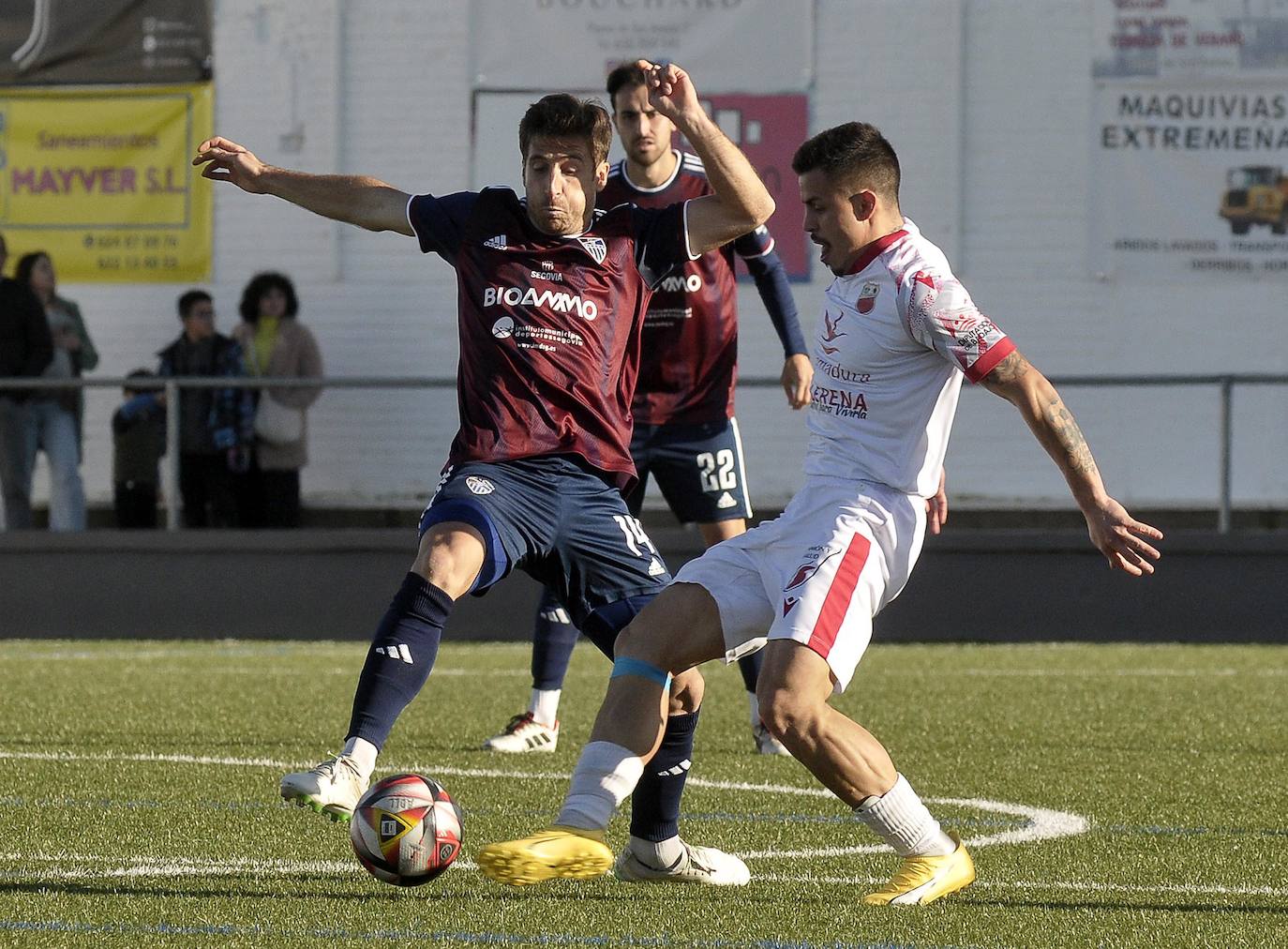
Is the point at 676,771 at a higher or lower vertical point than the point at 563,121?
lower

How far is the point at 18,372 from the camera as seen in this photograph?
40.7 ft

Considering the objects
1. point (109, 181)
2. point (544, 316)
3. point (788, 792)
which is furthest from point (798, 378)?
point (109, 181)

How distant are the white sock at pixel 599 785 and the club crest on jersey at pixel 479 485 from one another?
73 centimetres

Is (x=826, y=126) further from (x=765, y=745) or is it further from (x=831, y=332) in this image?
(x=831, y=332)

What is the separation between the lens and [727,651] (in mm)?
4484

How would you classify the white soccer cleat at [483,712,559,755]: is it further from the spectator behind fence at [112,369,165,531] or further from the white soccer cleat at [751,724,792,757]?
the spectator behind fence at [112,369,165,531]

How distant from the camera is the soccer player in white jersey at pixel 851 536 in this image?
424cm

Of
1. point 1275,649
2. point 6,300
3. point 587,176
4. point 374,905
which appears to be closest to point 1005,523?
point 1275,649

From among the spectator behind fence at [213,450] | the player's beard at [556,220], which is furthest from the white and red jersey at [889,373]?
the spectator behind fence at [213,450]

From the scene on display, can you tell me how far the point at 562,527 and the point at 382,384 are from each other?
7.56 metres

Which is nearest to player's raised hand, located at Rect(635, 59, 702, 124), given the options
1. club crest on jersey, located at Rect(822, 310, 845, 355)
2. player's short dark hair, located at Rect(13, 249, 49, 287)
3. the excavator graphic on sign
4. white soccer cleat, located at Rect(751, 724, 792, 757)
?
club crest on jersey, located at Rect(822, 310, 845, 355)

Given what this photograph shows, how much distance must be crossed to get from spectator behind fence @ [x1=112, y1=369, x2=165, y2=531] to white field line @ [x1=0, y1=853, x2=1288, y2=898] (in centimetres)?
735

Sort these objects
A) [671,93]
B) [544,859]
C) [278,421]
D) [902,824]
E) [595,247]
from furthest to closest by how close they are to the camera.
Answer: [278,421], [595,247], [671,93], [902,824], [544,859]

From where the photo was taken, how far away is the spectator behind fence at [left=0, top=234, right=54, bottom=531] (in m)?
11.9
